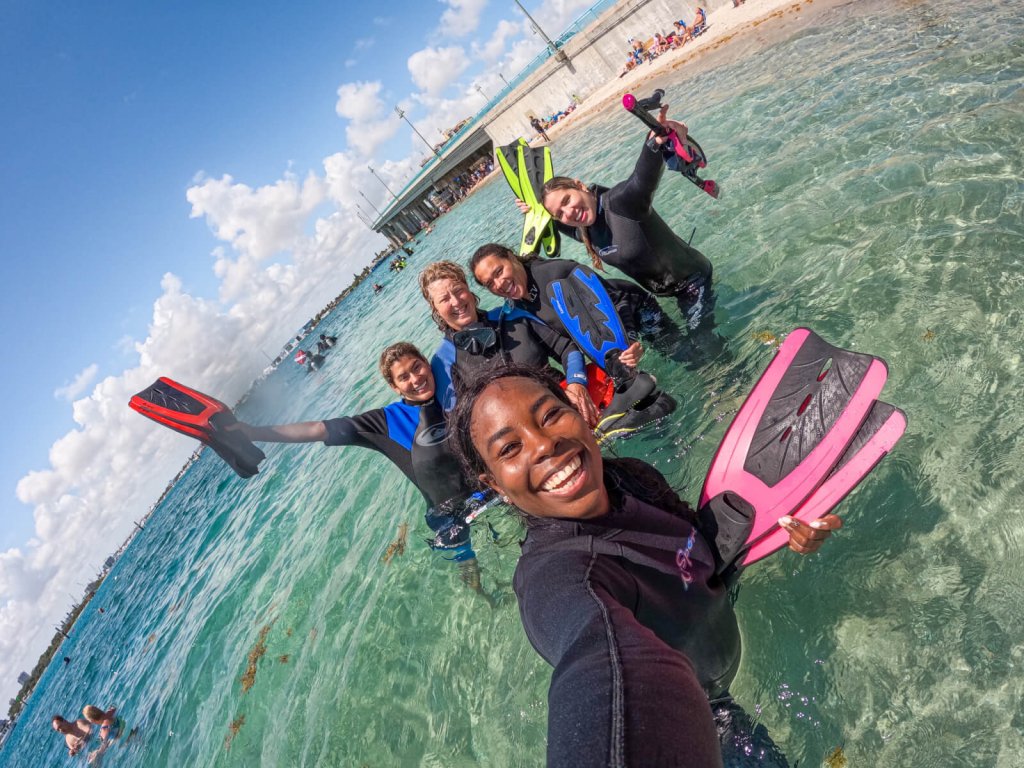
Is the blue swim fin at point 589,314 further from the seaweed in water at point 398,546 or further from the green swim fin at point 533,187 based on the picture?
the seaweed in water at point 398,546

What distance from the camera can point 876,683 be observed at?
2.20 metres

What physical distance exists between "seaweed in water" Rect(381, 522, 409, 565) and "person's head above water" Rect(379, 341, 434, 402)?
303cm

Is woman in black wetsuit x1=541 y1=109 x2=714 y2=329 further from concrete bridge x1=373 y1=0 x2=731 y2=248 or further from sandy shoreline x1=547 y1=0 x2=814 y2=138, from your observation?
concrete bridge x1=373 y1=0 x2=731 y2=248

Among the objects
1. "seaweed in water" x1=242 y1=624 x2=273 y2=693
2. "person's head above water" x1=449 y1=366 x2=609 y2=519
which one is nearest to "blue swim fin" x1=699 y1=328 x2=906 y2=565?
"person's head above water" x1=449 y1=366 x2=609 y2=519

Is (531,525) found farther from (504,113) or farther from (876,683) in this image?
(504,113)

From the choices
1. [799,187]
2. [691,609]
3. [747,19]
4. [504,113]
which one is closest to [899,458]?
[691,609]

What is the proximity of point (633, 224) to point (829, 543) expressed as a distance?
2.93 m

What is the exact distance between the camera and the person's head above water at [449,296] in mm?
4000

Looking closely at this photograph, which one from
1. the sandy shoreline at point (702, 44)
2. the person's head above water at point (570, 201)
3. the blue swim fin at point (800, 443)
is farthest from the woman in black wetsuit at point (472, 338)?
the sandy shoreline at point (702, 44)

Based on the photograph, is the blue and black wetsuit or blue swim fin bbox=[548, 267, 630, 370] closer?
the blue and black wetsuit

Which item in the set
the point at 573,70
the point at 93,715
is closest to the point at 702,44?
the point at 573,70

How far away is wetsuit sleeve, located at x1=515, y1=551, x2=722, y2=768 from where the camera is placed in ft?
3.05

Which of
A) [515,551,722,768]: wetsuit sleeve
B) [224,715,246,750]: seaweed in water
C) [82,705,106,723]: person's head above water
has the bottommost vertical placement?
[224,715,246,750]: seaweed in water

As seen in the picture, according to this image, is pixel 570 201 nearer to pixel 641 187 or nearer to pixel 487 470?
pixel 641 187
